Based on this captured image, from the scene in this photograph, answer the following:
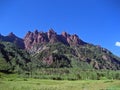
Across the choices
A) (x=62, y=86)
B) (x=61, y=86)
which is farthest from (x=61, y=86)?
(x=62, y=86)

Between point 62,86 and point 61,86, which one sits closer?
point 62,86

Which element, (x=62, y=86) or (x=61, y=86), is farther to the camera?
(x=61, y=86)

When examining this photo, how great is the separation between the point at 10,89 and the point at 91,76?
138953 millimetres

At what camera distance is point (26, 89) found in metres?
66.2

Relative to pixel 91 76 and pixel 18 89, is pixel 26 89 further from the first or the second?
pixel 91 76

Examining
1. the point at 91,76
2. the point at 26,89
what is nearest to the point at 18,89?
the point at 26,89

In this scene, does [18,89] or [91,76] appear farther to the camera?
[91,76]

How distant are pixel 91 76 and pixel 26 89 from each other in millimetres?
136585

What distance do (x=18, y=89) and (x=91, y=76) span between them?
5416 inches

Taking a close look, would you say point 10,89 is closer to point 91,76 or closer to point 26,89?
point 26,89

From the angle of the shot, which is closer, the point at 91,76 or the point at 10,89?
the point at 10,89

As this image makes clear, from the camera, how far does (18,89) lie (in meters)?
65.8

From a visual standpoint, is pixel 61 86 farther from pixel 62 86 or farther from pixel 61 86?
pixel 62 86
